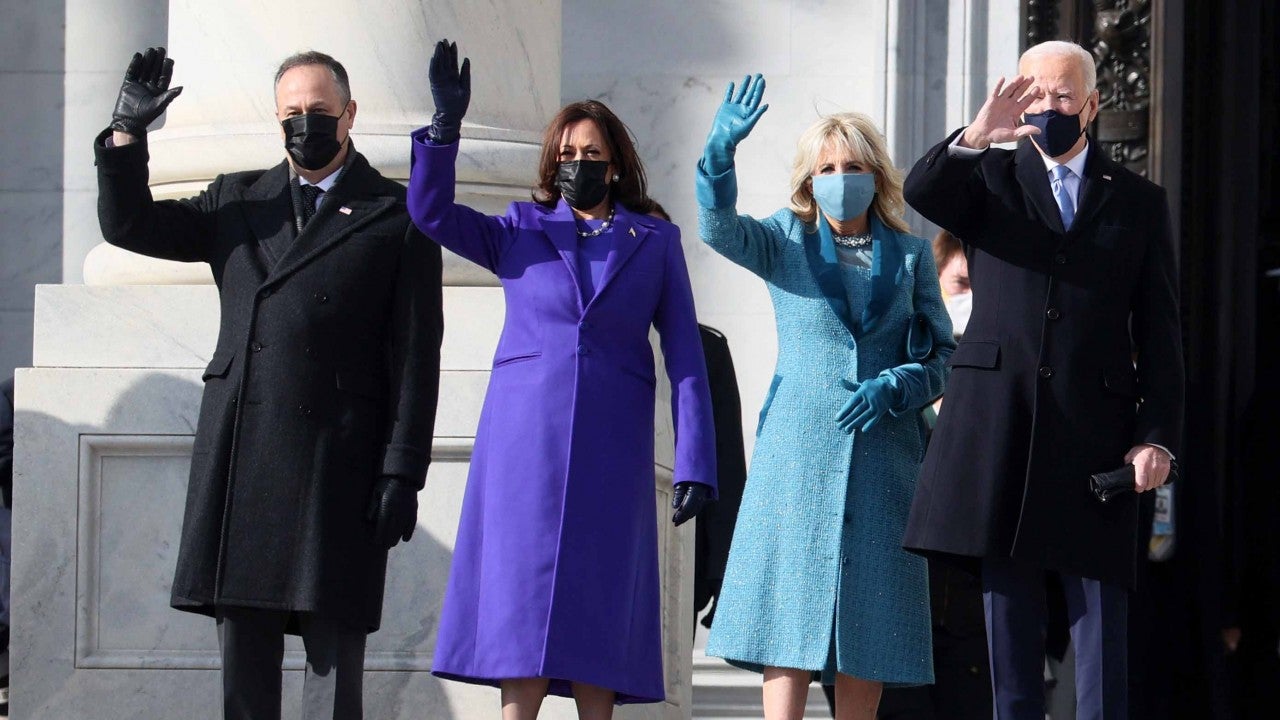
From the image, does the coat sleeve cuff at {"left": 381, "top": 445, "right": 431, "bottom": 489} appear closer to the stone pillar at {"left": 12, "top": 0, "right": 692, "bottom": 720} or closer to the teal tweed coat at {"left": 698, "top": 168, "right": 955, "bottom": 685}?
the teal tweed coat at {"left": 698, "top": 168, "right": 955, "bottom": 685}

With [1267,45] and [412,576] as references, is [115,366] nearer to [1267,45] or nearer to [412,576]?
[412,576]

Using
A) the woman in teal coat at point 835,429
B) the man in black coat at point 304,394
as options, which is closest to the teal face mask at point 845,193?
the woman in teal coat at point 835,429

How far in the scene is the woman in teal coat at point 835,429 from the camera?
6.04 meters

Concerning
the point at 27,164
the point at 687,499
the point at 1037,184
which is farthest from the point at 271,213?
the point at 27,164

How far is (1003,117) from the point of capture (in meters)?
5.59

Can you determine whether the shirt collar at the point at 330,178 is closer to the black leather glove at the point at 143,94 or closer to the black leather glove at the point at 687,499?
the black leather glove at the point at 143,94

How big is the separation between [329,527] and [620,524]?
70 cm

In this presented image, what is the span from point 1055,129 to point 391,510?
1805mm

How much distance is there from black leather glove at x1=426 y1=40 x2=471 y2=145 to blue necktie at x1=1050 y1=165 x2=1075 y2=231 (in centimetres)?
142

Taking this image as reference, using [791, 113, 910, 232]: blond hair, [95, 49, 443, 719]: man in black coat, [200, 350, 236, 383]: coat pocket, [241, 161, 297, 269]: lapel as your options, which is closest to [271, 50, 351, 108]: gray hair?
[95, 49, 443, 719]: man in black coat

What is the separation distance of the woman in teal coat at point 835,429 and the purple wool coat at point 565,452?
312 millimetres

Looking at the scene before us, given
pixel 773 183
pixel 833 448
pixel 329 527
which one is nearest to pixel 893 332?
pixel 833 448

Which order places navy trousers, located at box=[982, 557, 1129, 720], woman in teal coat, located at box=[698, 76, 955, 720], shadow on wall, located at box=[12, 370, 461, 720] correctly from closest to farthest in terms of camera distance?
1. navy trousers, located at box=[982, 557, 1129, 720]
2. woman in teal coat, located at box=[698, 76, 955, 720]
3. shadow on wall, located at box=[12, 370, 461, 720]

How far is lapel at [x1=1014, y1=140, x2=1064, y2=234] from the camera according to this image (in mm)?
5699
